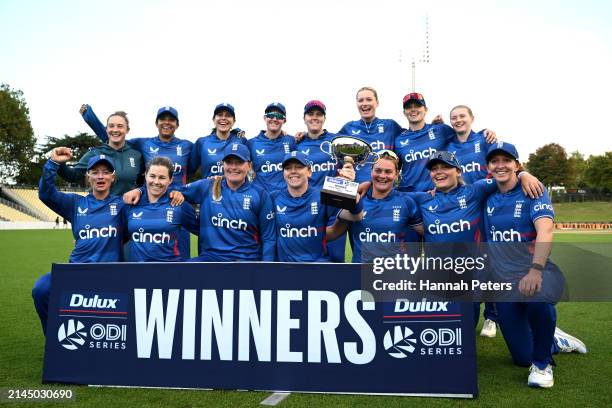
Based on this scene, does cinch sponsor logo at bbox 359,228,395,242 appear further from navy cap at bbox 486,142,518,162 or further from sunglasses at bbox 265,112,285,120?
sunglasses at bbox 265,112,285,120

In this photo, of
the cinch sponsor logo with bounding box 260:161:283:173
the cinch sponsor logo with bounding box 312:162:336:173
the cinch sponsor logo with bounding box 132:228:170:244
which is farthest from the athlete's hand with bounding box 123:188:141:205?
the cinch sponsor logo with bounding box 312:162:336:173

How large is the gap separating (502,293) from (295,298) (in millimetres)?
2109

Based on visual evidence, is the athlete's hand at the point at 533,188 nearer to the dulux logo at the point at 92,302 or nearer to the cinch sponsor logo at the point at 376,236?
the cinch sponsor logo at the point at 376,236

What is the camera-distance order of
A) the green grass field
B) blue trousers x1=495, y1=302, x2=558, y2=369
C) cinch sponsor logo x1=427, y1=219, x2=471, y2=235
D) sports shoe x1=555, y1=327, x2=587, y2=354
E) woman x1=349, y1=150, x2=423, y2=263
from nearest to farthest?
the green grass field → blue trousers x1=495, y1=302, x2=558, y2=369 → cinch sponsor logo x1=427, y1=219, x2=471, y2=235 → woman x1=349, y1=150, x2=423, y2=263 → sports shoe x1=555, y1=327, x2=587, y2=354

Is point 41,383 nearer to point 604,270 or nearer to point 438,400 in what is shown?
point 438,400

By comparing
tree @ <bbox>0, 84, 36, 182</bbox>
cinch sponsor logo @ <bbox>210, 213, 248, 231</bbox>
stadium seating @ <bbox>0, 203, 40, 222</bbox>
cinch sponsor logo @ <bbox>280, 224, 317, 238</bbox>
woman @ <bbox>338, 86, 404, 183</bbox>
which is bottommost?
stadium seating @ <bbox>0, 203, 40, 222</bbox>

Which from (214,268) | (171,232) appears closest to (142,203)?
(171,232)

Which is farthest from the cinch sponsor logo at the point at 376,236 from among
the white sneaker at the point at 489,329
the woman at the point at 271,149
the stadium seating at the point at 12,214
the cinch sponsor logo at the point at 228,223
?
the stadium seating at the point at 12,214

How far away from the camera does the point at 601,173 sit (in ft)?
238

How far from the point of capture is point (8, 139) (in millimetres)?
57281

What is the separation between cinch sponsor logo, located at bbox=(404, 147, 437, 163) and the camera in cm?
662

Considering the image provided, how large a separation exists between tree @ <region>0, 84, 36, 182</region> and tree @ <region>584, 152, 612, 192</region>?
74.9m

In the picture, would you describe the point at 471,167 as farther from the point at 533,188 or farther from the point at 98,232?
the point at 98,232

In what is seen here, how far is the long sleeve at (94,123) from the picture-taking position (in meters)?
7.04
